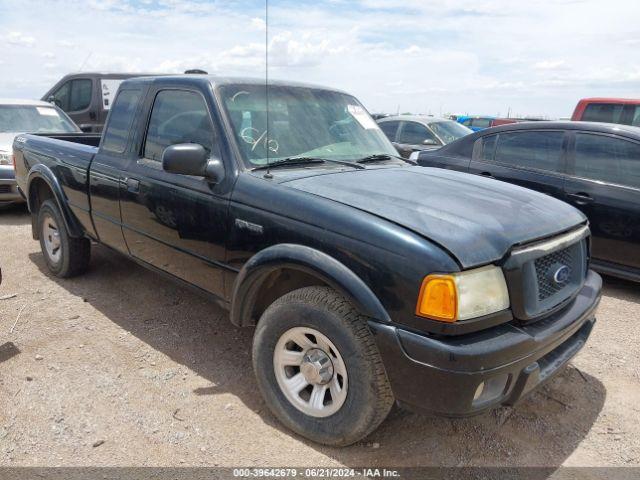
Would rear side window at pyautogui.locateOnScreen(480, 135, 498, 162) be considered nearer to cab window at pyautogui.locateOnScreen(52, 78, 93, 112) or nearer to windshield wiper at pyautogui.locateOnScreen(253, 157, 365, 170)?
windshield wiper at pyautogui.locateOnScreen(253, 157, 365, 170)

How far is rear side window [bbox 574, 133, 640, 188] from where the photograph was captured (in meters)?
4.73

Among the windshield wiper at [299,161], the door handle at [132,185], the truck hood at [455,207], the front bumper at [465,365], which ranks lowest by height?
the front bumper at [465,365]

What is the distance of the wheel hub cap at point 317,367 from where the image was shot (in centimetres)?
254

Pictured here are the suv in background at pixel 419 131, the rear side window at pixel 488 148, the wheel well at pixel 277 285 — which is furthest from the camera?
the suv in background at pixel 419 131

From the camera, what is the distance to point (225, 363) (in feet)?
11.4

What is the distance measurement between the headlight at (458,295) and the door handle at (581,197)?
3.16 m

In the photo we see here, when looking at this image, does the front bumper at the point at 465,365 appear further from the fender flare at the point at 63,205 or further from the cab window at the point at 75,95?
the cab window at the point at 75,95

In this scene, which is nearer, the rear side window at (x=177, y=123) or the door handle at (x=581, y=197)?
the rear side window at (x=177, y=123)

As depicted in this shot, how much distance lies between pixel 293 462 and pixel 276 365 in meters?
0.49

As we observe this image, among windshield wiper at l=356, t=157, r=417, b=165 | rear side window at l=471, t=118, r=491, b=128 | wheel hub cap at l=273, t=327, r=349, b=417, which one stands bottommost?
rear side window at l=471, t=118, r=491, b=128

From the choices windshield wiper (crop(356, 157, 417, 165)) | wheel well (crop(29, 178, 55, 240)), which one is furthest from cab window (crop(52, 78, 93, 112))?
windshield wiper (crop(356, 157, 417, 165))

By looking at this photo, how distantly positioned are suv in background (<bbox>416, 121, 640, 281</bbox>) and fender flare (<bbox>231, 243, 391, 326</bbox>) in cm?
340

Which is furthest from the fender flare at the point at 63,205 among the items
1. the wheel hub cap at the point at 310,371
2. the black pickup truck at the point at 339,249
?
the wheel hub cap at the point at 310,371

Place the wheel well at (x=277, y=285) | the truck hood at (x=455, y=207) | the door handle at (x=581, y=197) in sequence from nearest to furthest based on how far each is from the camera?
the truck hood at (x=455, y=207), the wheel well at (x=277, y=285), the door handle at (x=581, y=197)
